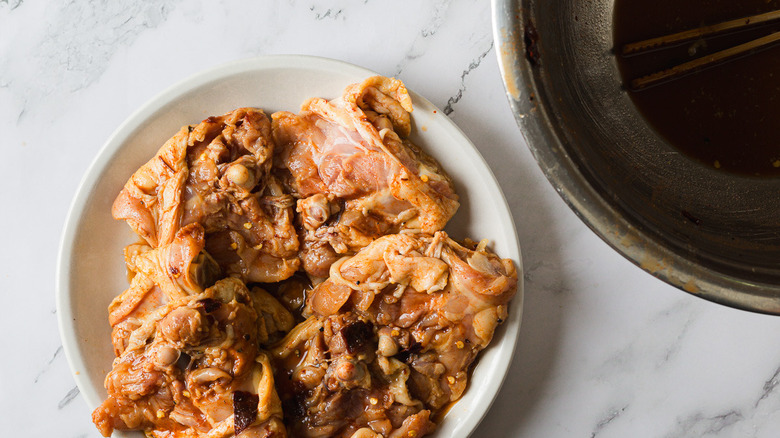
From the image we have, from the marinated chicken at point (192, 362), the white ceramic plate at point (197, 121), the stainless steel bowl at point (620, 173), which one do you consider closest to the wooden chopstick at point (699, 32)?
the stainless steel bowl at point (620, 173)

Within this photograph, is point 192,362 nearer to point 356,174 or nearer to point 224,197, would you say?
point 224,197

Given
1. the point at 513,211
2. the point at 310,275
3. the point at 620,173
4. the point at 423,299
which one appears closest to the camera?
the point at 620,173

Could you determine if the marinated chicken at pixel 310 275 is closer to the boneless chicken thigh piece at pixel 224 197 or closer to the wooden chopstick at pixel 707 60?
the boneless chicken thigh piece at pixel 224 197

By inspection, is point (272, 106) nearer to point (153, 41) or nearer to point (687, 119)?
point (153, 41)

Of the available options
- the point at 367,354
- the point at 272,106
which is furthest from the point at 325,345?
the point at 272,106

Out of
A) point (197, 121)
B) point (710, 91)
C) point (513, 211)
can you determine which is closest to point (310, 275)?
point (197, 121)

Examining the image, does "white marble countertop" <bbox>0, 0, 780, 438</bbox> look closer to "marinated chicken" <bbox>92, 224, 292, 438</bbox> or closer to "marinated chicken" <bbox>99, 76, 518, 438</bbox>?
"marinated chicken" <bbox>99, 76, 518, 438</bbox>
